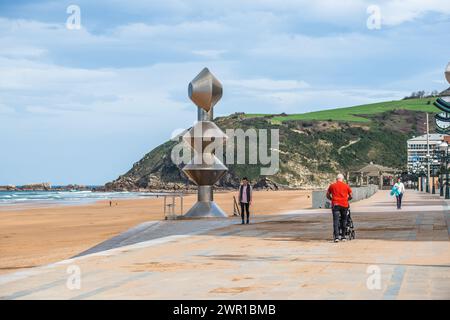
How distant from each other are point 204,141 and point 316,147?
129m

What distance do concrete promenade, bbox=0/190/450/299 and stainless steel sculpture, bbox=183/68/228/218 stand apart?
28.4 ft

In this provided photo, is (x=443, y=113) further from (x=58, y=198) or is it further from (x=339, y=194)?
(x=58, y=198)

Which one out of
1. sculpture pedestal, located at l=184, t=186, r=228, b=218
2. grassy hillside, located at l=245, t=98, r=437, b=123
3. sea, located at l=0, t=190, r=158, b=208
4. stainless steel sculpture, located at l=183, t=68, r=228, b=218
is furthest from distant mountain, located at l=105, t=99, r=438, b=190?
stainless steel sculpture, located at l=183, t=68, r=228, b=218

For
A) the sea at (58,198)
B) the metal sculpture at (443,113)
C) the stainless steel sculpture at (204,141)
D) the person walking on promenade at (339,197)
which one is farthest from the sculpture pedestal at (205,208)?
the sea at (58,198)

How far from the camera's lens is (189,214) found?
94.2ft

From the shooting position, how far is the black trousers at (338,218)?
17281 millimetres

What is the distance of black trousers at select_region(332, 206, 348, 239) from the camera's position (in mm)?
17281

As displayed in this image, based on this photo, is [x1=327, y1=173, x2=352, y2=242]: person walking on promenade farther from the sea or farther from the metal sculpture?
the sea

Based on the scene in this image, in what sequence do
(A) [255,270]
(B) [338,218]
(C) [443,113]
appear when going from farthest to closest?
(C) [443,113] < (B) [338,218] < (A) [255,270]

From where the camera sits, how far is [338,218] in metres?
17.4

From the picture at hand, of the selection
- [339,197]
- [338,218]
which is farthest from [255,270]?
[339,197]

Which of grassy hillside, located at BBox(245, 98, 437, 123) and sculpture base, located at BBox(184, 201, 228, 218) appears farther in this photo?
grassy hillside, located at BBox(245, 98, 437, 123)
